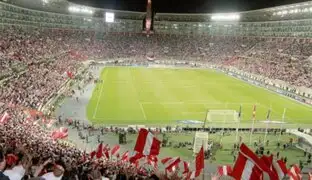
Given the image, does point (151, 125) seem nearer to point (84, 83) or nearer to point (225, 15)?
point (84, 83)

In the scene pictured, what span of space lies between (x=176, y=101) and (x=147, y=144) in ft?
125

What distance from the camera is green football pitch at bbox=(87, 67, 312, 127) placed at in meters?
46.2

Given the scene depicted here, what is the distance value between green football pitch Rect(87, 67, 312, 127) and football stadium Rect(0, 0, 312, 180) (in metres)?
0.21

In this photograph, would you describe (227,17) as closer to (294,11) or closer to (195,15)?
(195,15)

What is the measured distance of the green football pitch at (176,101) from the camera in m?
46.2

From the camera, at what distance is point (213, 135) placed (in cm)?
3878

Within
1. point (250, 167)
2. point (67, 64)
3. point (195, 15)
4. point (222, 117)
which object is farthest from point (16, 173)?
point (195, 15)

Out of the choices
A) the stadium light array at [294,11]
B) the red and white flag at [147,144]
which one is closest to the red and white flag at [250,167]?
the red and white flag at [147,144]

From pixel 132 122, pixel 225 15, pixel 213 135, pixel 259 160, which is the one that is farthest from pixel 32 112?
pixel 225 15

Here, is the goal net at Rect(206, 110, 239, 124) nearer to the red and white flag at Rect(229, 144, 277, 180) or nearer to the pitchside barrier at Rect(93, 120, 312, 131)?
the pitchside barrier at Rect(93, 120, 312, 131)

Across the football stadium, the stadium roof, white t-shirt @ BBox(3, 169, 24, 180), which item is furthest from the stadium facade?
white t-shirt @ BBox(3, 169, 24, 180)

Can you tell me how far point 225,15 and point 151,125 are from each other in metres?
93.9

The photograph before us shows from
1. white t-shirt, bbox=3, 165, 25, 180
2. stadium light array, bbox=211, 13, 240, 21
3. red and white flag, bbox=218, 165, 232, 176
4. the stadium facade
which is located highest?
stadium light array, bbox=211, 13, 240, 21

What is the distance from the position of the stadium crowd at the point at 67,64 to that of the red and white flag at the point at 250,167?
9.58 feet
